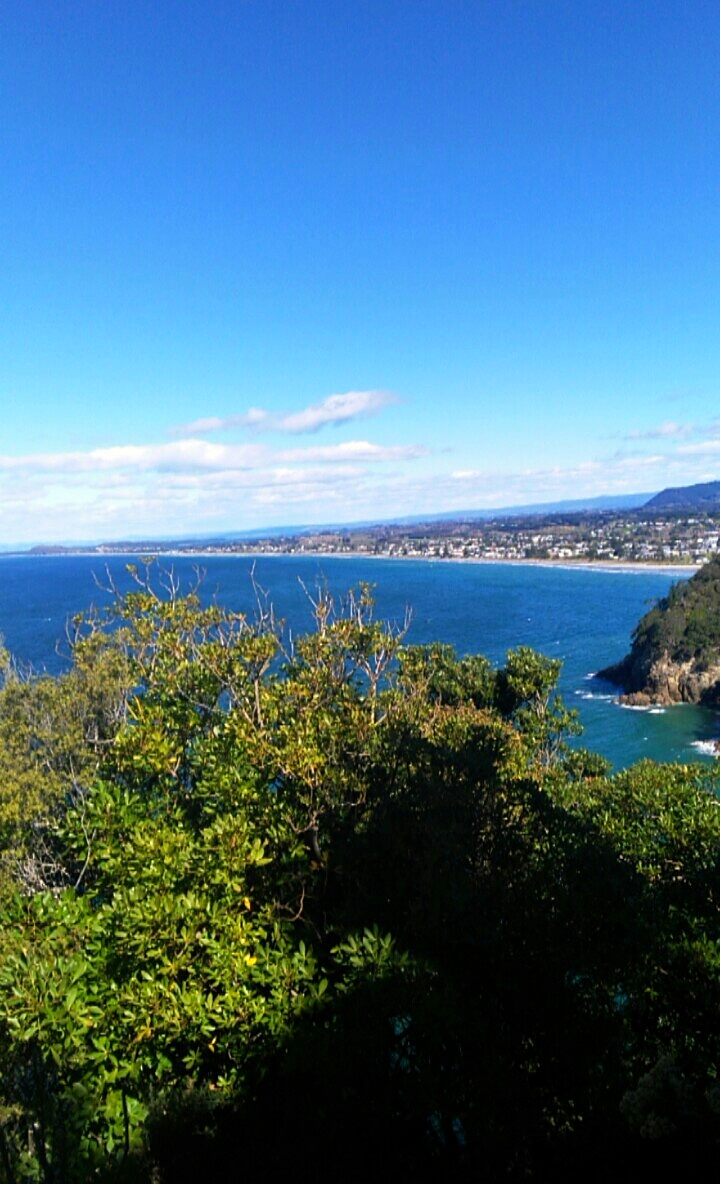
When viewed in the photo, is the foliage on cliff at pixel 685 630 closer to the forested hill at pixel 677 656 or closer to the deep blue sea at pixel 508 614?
the forested hill at pixel 677 656

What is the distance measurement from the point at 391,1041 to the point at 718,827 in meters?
5.32

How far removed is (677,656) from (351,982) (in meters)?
49.4

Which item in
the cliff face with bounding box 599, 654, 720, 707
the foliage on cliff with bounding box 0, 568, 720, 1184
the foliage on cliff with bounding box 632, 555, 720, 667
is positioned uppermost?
the foliage on cliff with bounding box 0, 568, 720, 1184

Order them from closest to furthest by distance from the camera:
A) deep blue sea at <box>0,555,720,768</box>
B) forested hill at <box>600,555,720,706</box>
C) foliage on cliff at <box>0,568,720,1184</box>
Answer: foliage on cliff at <box>0,568,720,1184</box>
deep blue sea at <box>0,555,720,768</box>
forested hill at <box>600,555,720,706</box>

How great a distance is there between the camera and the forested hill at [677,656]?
47.8 metres

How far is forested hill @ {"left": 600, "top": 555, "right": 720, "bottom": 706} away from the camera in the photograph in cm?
4775

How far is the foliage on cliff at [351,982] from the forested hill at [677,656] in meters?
42.8

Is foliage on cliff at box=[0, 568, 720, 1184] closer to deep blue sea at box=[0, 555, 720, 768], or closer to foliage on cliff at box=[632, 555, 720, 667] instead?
deep blue sea at box=[0, 555, 720, 768]

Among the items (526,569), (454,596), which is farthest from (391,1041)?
(526,569)

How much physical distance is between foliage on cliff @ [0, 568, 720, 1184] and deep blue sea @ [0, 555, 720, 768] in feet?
14.3

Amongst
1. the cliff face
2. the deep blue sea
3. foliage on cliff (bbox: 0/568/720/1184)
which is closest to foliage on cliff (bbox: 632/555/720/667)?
the cliff face

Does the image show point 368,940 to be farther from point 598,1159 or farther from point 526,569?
point 526,569

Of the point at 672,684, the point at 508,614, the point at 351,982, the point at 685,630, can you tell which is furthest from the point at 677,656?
the point at 351,982

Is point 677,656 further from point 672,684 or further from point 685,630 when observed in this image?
point 685,630
